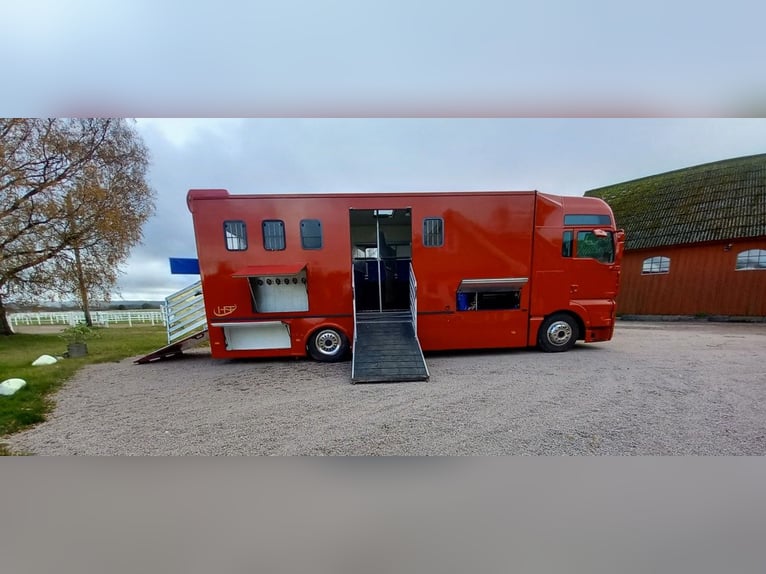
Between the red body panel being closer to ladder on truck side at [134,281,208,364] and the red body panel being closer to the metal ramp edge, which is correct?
ladder on truck side at [134,281,208,364]

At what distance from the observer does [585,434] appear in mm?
1593

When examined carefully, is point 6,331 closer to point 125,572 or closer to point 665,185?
point 125,572

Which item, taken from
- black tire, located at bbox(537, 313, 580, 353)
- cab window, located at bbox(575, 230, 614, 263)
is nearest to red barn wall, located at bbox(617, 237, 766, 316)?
cab window, located at bbox(575, 230, 614, 263)

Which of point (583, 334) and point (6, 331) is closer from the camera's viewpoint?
point (6, 331)

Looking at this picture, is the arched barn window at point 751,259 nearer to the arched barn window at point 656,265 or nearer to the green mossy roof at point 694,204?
the green mossy roof at point 694,204

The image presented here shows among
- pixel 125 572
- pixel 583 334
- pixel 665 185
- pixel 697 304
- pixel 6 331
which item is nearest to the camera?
pixel 125 572

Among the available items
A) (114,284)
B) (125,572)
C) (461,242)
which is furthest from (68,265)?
(461,242)

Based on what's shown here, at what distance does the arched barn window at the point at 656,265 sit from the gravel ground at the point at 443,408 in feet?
2.30

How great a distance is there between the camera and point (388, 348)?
8.59 ft

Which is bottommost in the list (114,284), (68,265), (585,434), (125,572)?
(125,572)

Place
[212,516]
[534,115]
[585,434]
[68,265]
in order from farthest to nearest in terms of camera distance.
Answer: [68,265]
[534,115]
[585,434]
[212,516]

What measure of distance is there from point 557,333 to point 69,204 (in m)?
4.98

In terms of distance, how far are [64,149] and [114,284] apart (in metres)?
1.05

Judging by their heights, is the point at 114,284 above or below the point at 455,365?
above
